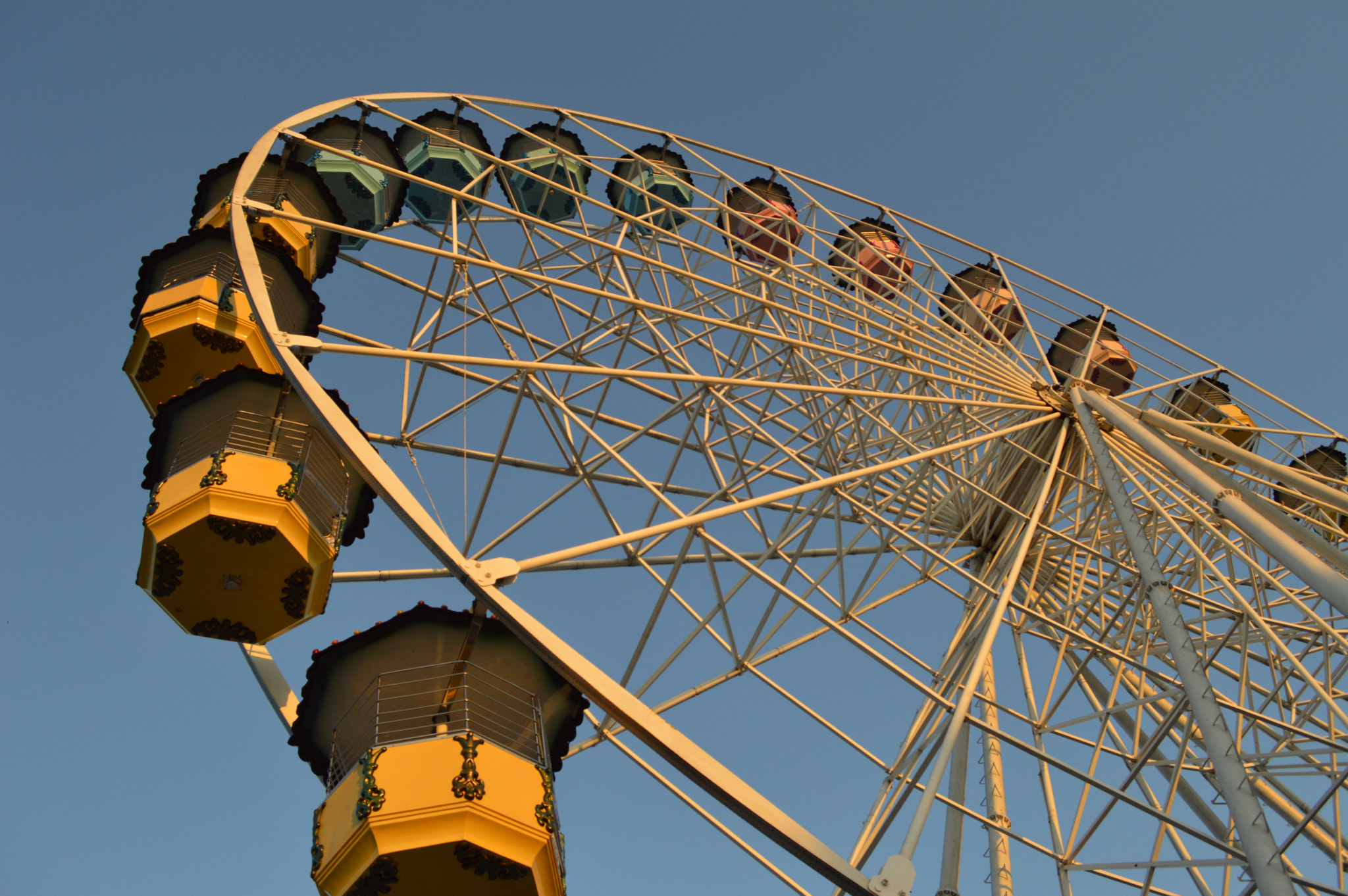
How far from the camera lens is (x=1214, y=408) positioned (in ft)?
72.4

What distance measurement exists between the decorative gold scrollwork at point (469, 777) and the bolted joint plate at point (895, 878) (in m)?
3.72

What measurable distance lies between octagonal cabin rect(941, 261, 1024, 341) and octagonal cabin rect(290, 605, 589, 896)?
11833 millimetres

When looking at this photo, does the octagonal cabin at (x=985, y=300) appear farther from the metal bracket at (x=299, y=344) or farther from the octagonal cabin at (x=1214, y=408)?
the metal bracket at (x=299, y=344)

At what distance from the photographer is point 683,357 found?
1745 centimetres

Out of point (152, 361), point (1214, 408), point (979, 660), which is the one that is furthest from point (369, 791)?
point (1214, 408)

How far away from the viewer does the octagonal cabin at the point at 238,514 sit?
12945 mm

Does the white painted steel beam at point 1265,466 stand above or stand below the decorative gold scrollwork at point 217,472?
below

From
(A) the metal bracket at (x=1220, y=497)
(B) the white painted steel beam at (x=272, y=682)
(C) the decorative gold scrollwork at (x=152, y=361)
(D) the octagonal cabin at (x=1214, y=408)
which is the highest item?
(D) the octagonal cabin at (x=1214, y=408)

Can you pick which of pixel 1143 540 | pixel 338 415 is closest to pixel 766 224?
pixel 1143 540

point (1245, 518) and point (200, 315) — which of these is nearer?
point (1245, 518)

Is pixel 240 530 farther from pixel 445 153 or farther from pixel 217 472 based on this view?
pixel 445 153

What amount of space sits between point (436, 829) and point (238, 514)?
4.93 meters

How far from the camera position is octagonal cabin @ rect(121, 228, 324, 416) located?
16.0 metres

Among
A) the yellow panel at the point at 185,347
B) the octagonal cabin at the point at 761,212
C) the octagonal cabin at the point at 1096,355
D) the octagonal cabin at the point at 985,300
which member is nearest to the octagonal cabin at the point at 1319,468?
the octagonal cabin at the point at 1096,355
